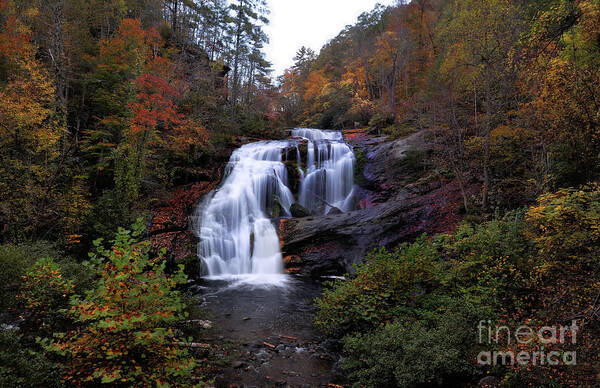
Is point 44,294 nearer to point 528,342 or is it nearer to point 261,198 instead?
point 528,342

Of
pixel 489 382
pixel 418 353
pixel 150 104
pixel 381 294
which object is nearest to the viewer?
pixel 489 382

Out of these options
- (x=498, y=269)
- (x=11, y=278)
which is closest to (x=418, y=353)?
(x=498, y=269)

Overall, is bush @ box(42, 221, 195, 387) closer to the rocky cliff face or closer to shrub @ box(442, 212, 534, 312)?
shrub @ box(442, 212, 534, 312)

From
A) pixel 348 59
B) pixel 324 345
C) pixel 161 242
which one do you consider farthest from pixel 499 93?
pixel 348 59

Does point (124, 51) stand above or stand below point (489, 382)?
above

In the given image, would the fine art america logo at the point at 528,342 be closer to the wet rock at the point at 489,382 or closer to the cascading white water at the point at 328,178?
the wet rock at the point at 489,382

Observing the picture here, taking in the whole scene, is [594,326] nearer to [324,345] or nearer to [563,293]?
[563,293]

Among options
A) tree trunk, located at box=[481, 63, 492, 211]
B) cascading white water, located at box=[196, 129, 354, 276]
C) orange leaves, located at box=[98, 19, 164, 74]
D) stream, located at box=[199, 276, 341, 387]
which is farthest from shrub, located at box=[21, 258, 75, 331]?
orange leaves, located at box=[98, 19, 164, 74]

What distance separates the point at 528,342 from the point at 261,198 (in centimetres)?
1339

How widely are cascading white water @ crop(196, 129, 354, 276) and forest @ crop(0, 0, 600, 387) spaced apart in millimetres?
539

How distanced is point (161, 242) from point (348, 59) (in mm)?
28054

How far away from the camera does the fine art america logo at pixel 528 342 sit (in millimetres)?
3473

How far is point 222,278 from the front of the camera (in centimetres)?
1152

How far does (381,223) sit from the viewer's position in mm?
11484
